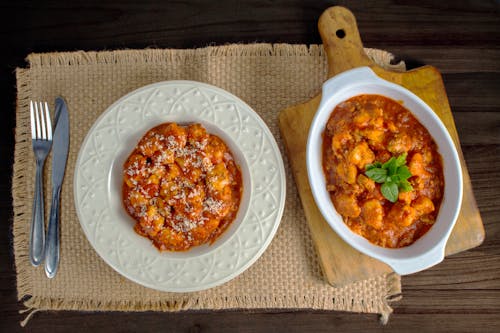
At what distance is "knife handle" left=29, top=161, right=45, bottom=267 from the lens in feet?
8.62

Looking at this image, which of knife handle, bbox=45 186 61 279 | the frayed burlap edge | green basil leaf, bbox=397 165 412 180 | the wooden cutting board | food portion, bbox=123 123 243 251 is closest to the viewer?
green basil leaf, bbox=397 165 412 180

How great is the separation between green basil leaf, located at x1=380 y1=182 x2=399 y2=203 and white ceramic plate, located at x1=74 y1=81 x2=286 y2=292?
0.55m

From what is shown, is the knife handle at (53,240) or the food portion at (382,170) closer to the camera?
the food portion at (382,170)

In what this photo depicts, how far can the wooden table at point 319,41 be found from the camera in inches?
108

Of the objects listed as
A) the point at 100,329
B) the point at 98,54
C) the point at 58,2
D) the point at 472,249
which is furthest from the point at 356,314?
the point at 58,2

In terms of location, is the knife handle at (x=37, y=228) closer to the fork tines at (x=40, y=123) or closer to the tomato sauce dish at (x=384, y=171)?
the fork tines at (x=40, y=123)

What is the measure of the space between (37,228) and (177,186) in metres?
0.98

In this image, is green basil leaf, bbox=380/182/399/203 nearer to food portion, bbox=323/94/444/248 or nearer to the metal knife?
food portion, bbox=323/94/444/248

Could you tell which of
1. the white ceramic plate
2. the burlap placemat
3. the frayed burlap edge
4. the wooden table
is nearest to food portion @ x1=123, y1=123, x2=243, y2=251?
the white ceramic plate

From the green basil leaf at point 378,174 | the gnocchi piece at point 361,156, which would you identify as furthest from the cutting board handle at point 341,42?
the green basil leaf at point 378,174

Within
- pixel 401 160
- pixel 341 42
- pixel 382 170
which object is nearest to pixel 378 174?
pixel 382 170

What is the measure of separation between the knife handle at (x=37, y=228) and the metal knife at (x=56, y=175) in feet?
0.12

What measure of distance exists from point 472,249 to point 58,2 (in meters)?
3.12

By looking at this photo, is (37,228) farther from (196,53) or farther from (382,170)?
(382,170)
